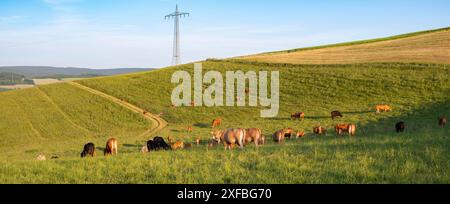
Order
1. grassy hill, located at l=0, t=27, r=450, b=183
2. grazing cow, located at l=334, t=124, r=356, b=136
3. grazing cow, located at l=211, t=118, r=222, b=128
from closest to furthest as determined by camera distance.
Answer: grassy hill, located at l=0, t=27, r=450, b=183, grazing cow, located at l=334, t=124, r=356, b=136, grazing cow, located at l=211, t=118, r=222, b=128

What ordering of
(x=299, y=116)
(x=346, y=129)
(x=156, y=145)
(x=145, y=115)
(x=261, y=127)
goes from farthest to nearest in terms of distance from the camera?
(x=145, y=115), (x=299, y=116), (x=261, y=127), (x=346, y=129), (x=156, y=145)

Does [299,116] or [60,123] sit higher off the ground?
[299,116]

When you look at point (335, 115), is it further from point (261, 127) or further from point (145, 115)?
point (145, 115)

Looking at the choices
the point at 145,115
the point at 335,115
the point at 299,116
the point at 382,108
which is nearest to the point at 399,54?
the point at 382,108

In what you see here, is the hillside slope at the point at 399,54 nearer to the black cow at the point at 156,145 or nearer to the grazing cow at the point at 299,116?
the grazing cow at the point at 299,116

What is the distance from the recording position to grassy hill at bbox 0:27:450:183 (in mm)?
10570

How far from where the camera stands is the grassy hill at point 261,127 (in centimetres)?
1057

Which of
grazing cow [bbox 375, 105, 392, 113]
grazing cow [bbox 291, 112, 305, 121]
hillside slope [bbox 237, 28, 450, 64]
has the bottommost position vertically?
grazing cow [bbox 291, 112, 305, 121]

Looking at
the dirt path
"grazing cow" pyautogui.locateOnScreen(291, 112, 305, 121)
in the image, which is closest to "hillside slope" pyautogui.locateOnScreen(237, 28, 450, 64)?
"grazing cow" pyautogui.locateOnScreen(291, 112, 305, 121)

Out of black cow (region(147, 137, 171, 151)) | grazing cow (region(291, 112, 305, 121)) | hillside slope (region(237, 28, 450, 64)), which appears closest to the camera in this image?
black cow (region(147, 137, 171, 151))

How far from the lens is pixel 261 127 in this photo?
117 ft

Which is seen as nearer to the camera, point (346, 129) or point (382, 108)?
point (346, 129)

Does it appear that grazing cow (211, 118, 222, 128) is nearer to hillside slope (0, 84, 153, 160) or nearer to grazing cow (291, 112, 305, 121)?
grazing cow (291, 112, 305, 121)
